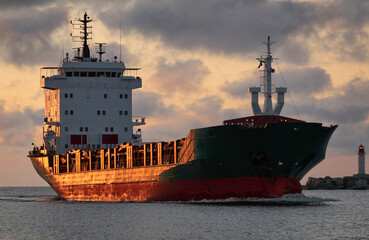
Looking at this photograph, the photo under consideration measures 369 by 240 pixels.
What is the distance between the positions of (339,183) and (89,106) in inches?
2328

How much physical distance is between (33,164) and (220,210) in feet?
107

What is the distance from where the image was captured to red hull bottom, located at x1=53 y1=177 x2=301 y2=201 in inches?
1748

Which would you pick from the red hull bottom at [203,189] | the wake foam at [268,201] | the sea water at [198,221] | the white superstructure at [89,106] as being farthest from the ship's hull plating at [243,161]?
the white superstructure at [89,106]

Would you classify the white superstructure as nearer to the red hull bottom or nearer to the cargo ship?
the cargo ship

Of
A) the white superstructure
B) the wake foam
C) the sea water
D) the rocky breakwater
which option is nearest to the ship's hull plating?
the wake foam

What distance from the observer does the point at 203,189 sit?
151ft

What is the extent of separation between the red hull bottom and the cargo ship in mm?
60

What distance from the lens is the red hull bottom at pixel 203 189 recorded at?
1748 inches

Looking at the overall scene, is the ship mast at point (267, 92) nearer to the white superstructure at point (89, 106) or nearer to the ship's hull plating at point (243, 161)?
the ship's hull plating at point (243, 161)

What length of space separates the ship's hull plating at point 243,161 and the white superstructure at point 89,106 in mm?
17921

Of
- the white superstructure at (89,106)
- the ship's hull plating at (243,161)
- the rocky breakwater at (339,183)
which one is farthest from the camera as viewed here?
the rocky breakwater at (339,183)

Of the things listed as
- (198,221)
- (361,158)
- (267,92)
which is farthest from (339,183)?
(198,221)

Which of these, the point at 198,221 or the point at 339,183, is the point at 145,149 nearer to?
the point at 198,221

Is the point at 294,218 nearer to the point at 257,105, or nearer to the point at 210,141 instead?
the point at 210,141
